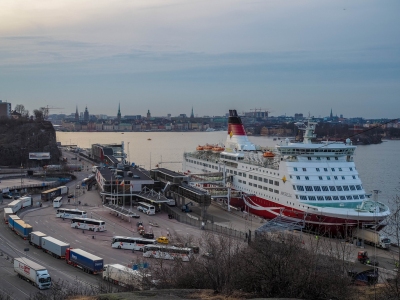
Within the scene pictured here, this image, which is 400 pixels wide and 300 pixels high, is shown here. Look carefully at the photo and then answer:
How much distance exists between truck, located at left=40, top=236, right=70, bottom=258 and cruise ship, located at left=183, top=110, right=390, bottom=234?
364 inches

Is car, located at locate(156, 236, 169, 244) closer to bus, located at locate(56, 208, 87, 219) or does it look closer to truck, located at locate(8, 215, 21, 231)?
bus, located at locate(56, 208, 87, 219)

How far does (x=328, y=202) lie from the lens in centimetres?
1916

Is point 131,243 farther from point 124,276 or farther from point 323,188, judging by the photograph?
point 323,188

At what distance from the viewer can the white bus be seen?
2198 cm

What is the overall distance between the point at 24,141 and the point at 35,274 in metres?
36.9

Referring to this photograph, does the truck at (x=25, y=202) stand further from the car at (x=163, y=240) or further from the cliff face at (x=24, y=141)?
the cliff face at (x=24, y=141)

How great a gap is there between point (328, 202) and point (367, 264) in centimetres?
514

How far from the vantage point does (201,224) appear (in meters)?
20.2

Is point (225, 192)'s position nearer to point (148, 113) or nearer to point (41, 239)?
point (41, 239)

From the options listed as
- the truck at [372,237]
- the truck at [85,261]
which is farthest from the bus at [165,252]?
the truck at [372,237]

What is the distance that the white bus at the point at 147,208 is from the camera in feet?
72.1

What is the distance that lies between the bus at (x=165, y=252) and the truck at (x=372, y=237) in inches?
287

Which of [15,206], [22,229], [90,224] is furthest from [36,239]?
[15,206]

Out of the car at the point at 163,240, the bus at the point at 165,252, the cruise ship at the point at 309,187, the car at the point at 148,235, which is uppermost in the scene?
the cruise ship at the point at 309,187
